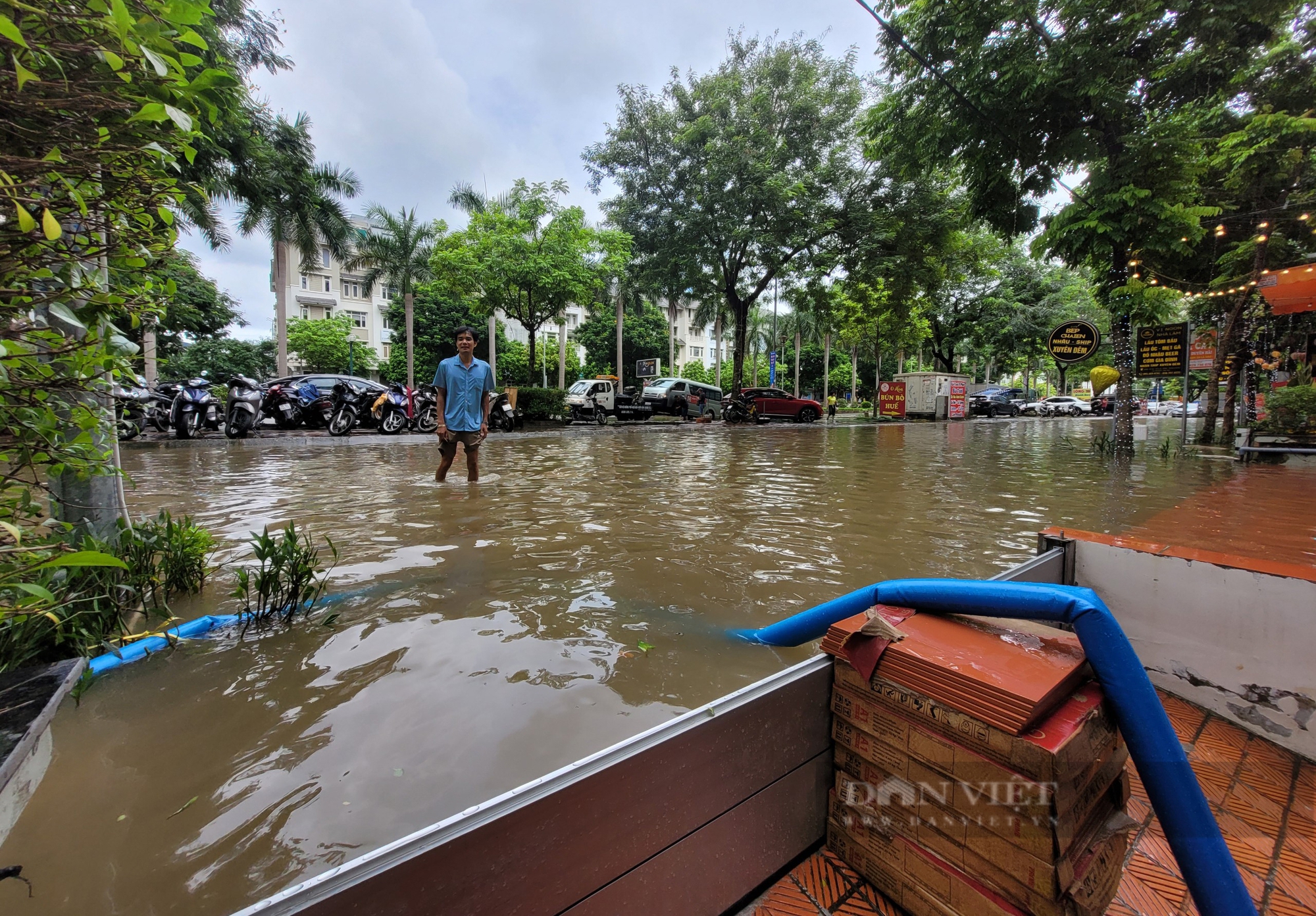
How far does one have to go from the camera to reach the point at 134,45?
117 centimetres

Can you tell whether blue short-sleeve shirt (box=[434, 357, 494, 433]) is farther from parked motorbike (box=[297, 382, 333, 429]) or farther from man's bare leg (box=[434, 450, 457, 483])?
parked motorbike (box=[297, 382, 333, 429])

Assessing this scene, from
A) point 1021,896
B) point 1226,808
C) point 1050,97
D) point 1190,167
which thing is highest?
point 1050,97

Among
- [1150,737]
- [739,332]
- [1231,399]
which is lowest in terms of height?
[1150,737]

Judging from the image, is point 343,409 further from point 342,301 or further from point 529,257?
point 342,301

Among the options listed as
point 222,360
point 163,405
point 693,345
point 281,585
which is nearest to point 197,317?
point 222,360

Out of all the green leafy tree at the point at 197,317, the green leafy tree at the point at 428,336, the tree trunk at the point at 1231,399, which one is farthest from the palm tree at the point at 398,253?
the tree trunk at the point at 1231,399

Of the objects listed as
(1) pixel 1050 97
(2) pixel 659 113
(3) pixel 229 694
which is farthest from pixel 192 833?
(2) pixel 659 113

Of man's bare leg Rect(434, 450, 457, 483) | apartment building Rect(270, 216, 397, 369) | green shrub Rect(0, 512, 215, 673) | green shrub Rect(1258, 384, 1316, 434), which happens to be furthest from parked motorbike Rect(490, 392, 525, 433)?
apartment building Rect(270, 216, 397, 369)

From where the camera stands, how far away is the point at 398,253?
25.7m

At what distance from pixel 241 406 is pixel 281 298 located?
10.9 m

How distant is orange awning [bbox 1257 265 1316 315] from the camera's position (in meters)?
8.95

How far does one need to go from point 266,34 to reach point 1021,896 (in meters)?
21.2

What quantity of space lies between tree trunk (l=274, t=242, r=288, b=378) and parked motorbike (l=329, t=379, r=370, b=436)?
810cm

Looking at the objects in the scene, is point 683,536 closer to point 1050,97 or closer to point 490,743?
point 490,743
